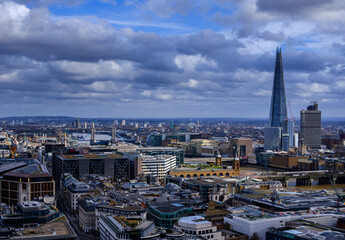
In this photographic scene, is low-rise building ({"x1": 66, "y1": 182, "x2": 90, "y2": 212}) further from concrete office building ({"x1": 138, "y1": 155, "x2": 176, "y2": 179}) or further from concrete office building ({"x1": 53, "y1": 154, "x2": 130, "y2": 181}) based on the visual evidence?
concrete office building ({"x1": 138, "y1": 155, "x2": 176, "y2": 179})

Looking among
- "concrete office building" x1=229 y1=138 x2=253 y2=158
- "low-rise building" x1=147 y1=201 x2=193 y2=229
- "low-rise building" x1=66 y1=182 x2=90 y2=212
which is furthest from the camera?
"concrete office building" x1=229 y1=138 x2=253 y2=158

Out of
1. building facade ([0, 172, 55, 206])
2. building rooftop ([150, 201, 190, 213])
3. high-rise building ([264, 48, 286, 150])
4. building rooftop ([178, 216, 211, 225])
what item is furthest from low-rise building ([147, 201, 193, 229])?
high-rise building ([264, 48, 286, 150])

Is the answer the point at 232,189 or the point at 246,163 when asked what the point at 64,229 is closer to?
the point at 232,189

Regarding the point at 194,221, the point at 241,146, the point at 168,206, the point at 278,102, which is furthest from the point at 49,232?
the point at 278,102

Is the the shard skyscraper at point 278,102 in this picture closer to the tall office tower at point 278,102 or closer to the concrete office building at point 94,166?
the tall office tower at point 278,102

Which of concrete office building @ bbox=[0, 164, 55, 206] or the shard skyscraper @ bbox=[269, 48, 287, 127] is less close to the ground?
the shard skyscraper @ bbox=[269, 48, 287, 127]

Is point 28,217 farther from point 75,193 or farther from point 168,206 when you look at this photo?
point 75,193

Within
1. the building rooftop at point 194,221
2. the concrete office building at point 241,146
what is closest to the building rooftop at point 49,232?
the building rooftop at point 194,221

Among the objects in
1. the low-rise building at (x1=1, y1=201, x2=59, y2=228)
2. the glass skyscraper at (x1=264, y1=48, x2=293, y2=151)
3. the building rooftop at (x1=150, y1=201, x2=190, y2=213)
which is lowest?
the building rooftop at (x1=150, y1=201, x2=190, y2=213)

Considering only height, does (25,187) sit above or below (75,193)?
above

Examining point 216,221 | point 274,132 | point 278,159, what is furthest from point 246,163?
point 216,221

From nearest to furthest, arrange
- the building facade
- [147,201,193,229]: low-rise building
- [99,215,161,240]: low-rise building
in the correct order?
[99,215,161,240]: low-rise building
[147,201,193,229]: low-rise building
the building facade

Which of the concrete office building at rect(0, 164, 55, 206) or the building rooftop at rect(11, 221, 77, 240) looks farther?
the concrete office building at rect(0, 164, 55, 206)
